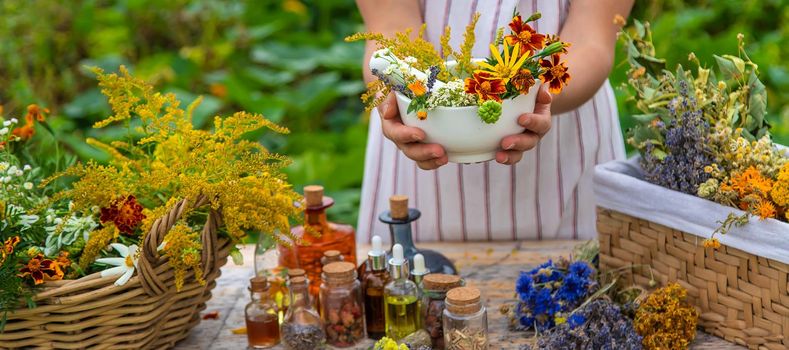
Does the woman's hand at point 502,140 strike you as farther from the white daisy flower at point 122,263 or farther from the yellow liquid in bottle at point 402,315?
the white daisy flower at point 122,263

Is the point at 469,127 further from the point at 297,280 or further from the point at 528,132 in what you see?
the point at 297,280

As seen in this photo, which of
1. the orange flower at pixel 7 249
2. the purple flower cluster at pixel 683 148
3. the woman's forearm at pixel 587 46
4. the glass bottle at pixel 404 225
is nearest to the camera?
the orange flower at pixel 7 249

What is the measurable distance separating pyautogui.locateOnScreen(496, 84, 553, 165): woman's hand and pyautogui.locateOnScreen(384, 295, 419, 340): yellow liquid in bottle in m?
0.24

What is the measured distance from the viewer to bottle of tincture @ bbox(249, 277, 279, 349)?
54.4 inches

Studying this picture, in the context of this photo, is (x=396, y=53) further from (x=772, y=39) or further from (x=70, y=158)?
(x=772, y=39)

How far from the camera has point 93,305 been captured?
1232 millimetres

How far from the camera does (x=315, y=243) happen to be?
4.81 ft

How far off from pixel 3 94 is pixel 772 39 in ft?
10.6

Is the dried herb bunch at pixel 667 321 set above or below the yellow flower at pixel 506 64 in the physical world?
below

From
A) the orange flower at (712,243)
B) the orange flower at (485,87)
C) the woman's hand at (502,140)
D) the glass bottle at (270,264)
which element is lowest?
the glass bottle at (270,264)

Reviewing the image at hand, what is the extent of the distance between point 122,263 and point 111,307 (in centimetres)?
6

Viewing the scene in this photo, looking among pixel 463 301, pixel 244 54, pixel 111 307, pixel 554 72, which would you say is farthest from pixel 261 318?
pixel 244 54

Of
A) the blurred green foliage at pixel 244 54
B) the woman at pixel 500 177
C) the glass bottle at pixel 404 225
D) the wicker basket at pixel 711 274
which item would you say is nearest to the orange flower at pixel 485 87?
the glass bottle at pixel 404 225

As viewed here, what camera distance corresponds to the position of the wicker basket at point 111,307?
122 centimetres
